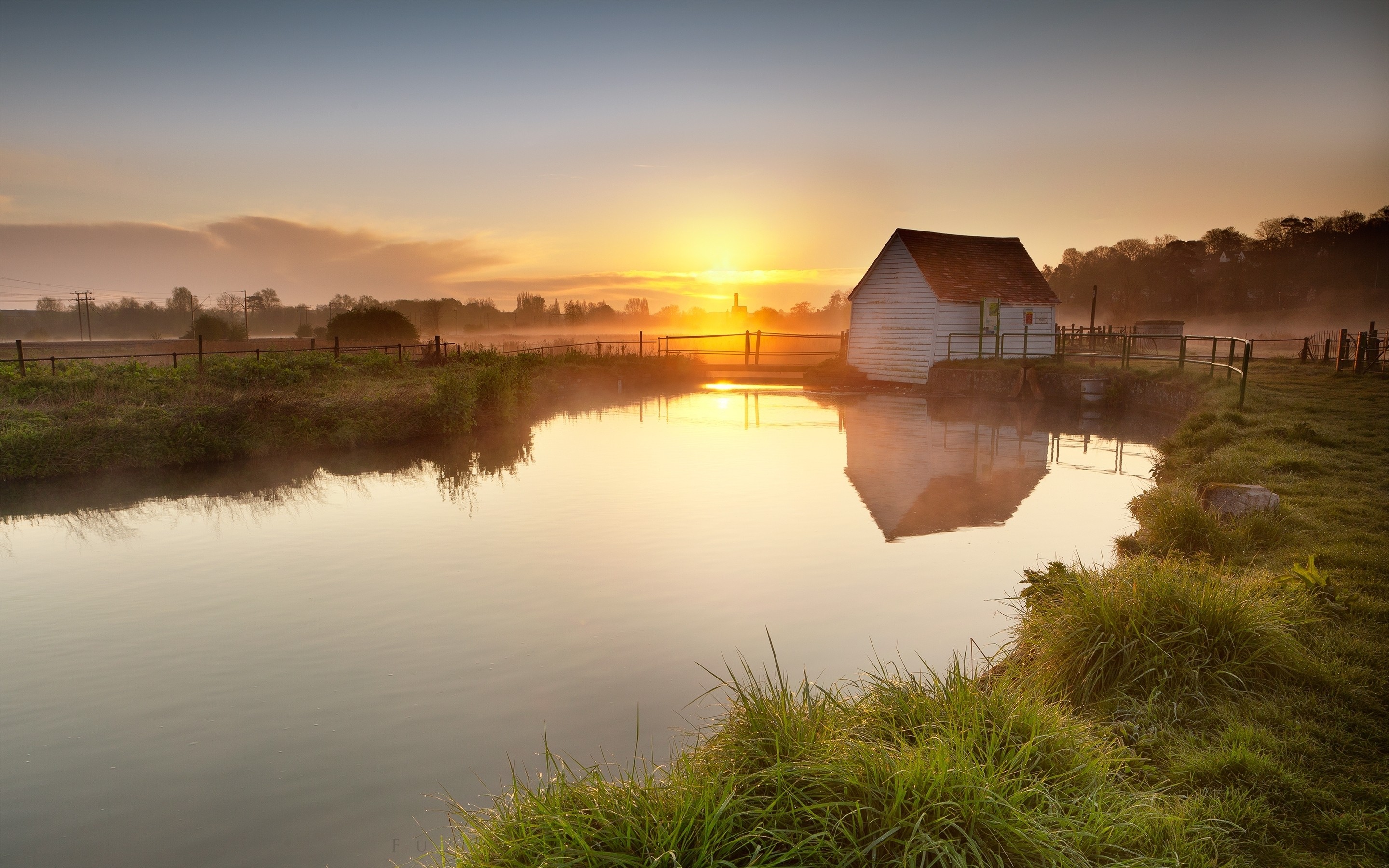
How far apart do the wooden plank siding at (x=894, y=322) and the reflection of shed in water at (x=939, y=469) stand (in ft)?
25.0

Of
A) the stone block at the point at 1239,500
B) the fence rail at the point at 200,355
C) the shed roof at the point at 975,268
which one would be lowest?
the stone block at the point at 1239,500

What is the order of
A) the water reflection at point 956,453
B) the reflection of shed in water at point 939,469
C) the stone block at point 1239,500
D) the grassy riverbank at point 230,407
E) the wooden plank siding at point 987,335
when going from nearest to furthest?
the stone block at point 1239,500 → the reflection of shed in water at point 939,469 → the water reflection at point 956,453 → the grassy riverbank at point 230,407 → the wooden plank siding at point 987,335

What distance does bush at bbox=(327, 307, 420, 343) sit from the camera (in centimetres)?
5369

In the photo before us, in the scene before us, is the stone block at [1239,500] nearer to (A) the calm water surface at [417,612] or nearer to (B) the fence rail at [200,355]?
(A) the calm water surface at [417,612]

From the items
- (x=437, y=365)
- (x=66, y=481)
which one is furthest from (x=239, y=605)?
(x=437, y=365)

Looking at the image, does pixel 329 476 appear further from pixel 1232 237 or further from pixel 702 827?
pixel 1232 237

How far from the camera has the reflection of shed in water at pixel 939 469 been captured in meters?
11.2

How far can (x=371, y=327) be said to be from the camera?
5428cm

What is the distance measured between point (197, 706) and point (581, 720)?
9.78 feet

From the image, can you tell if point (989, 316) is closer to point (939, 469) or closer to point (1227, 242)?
point (939, 469)

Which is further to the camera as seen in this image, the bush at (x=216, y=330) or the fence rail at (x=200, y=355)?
the bush at (x=216, y=330)

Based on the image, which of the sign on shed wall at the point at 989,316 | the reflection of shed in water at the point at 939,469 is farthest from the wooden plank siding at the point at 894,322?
the reflection of shed in water at the point at 939,469

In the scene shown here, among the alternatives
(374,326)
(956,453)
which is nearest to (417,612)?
(956,453)

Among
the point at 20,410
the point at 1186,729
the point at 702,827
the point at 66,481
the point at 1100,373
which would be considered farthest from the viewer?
the point at 1100,373
